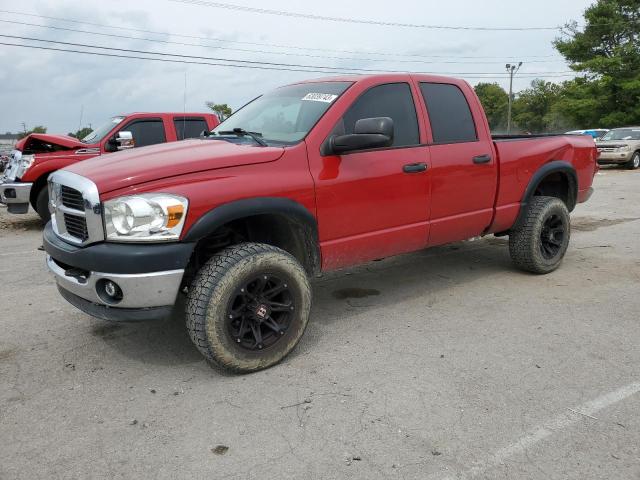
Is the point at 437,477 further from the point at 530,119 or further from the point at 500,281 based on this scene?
the point at 530,119

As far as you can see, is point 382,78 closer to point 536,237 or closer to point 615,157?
point 536,237

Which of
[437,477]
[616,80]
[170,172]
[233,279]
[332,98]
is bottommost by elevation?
[437,477]

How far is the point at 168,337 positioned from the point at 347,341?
1.31 meters

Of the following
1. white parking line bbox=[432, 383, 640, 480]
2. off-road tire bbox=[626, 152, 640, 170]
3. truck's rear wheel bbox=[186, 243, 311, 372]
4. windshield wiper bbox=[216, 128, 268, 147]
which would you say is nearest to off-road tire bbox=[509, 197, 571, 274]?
white parking line bbox=[432, 383, 640, 480]

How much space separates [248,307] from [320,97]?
169cm

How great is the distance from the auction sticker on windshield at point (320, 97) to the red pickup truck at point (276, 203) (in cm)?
1

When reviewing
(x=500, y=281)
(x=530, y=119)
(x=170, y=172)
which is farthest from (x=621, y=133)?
(x=530, y=119)

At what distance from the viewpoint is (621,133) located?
69.4 ft

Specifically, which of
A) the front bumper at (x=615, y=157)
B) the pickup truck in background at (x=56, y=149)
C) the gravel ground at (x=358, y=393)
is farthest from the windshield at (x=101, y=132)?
the front bumper at (x=615, y=157)

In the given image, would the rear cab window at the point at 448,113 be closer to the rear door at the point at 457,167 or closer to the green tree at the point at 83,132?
the rear door at the point at 457,167

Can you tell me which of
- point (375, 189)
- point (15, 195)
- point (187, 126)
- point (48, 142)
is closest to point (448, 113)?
point (375, 189)

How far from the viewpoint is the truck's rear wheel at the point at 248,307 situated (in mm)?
3129

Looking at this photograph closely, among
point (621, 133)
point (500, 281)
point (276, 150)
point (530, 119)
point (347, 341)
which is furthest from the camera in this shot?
point (530, 119)

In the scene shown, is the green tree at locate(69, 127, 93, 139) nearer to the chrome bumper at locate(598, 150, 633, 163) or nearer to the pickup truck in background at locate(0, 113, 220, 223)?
the pickup truck in background at locate(0, 113, 220, 223)
